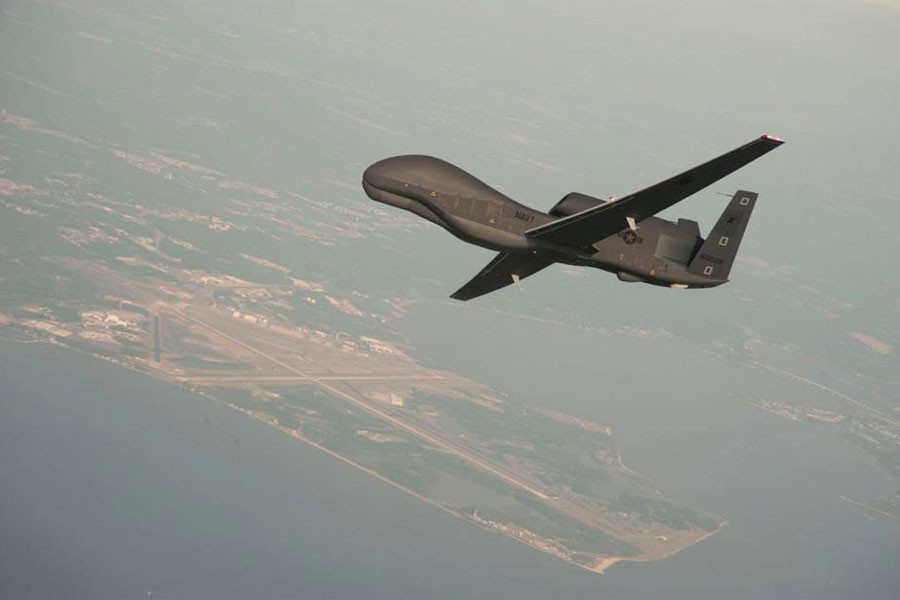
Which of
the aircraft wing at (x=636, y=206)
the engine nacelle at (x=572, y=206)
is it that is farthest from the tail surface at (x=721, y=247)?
the engine nacelle at (x=572, y=206)

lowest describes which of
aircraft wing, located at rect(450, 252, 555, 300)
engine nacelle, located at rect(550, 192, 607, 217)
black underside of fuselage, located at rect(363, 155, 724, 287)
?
aircraft wing, located at rect(450, 252, 555, 300)

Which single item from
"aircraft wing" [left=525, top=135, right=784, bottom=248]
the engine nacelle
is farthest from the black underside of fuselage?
"aircraft wing" [left=525, top=135, right=784, bottom=248]

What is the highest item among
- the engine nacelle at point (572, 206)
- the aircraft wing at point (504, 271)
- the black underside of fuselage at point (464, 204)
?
the engine nacelle at point (572, 206)

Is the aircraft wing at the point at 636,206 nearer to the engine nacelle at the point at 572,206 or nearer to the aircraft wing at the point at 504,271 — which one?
the engine nacelle at the point at 572,206

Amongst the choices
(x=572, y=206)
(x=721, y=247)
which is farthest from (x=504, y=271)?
(x=721, y=247)

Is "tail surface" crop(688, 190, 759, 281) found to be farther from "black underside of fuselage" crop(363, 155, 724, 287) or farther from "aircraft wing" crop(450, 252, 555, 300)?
"aircraft wing" crop(450, 252, 555, 300)

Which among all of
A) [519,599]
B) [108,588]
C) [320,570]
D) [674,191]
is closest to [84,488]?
[108,588]
